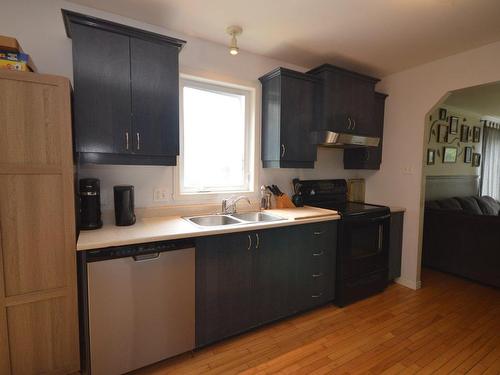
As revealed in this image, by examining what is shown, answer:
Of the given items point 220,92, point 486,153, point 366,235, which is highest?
point 220,92

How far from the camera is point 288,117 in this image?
250 centimetres

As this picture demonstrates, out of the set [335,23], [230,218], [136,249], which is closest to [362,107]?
[335,23]

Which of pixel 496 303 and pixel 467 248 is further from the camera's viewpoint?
pixel 467 248

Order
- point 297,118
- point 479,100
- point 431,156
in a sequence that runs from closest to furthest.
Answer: point 297,118 → point 479,100 → point 431,156

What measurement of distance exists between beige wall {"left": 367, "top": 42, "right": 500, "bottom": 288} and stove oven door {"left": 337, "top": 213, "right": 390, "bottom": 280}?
0.42m

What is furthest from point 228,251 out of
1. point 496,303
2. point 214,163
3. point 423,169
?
point 496,303

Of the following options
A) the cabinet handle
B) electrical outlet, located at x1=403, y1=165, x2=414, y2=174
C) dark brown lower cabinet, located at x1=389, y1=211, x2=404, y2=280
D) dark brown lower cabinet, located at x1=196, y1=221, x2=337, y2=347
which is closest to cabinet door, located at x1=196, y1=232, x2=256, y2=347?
dark brown lower cabinet, located at x1=196, y1=221, x2=337, y2=347

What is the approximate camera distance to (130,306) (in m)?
1.58

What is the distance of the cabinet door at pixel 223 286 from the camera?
1.81 metres

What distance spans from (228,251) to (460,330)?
82.9 inches

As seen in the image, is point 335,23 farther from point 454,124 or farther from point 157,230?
point 454,124

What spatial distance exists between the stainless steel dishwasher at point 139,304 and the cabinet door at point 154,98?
72 cm

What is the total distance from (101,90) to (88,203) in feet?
2.45

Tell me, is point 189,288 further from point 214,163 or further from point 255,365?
point 214,163
